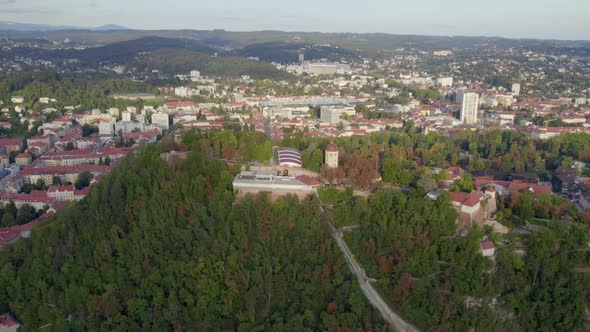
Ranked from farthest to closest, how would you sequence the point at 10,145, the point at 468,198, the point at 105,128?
the point at 105,128 < the point at 10,145 < the point at 468,198

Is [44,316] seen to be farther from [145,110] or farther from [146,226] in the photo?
[145,110]

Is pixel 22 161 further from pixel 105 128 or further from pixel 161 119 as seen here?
pixel 161 119

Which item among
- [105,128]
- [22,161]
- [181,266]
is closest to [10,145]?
[22,161]

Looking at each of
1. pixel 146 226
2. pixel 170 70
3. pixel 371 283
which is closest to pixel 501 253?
pixel 371 283

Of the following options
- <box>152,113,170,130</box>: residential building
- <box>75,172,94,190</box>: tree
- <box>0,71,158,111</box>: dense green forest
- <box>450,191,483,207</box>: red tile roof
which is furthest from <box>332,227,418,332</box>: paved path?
<box>0,71,158,111</box>: dense green forest

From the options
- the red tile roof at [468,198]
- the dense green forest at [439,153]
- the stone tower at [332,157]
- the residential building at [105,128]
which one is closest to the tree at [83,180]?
the dense green forest at [439,153]
